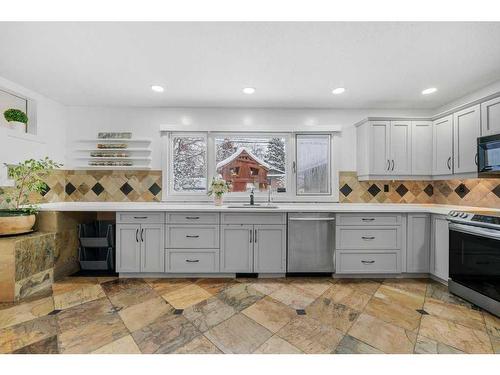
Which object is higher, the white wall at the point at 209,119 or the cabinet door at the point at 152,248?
the white wall at the point at 209,119

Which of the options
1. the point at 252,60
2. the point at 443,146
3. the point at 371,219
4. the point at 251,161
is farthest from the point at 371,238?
the point at 252,60

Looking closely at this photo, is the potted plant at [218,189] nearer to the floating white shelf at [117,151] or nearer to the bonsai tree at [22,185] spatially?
the floating white shelf at [117,151]

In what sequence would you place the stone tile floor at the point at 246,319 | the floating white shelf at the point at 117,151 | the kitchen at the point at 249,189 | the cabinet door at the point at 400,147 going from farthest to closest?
the floating white shelf at the point at 117,151
the cabinet door at the point at 400,147
the kitchen at the point at 249,189
the stone tile floor at the point at 246,319

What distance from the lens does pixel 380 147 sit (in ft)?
10.4

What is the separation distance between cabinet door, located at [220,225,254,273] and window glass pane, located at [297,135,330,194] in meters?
1.14

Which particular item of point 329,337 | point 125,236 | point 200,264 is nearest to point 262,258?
point 200,264

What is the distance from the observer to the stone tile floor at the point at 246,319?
1.67 m

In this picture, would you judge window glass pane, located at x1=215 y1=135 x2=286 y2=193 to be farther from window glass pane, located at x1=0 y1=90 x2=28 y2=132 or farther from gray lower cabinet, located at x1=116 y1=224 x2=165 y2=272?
window glass pane, located at x1=0 y1=90 x2=28 y2=132

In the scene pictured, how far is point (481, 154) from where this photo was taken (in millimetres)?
2391

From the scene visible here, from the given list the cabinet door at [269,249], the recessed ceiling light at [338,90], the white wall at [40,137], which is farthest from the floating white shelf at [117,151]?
the recessed ceiling light at [338,90]

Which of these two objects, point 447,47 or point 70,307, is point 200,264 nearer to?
point 70,307

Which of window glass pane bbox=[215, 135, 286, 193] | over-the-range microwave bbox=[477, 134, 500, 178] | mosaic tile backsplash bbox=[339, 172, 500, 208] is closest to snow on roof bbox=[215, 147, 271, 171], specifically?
window glass pane bbox=[215, 135, 286, 193]

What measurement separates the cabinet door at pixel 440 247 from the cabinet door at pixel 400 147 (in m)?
0.73

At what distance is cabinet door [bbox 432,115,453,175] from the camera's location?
113 inches
